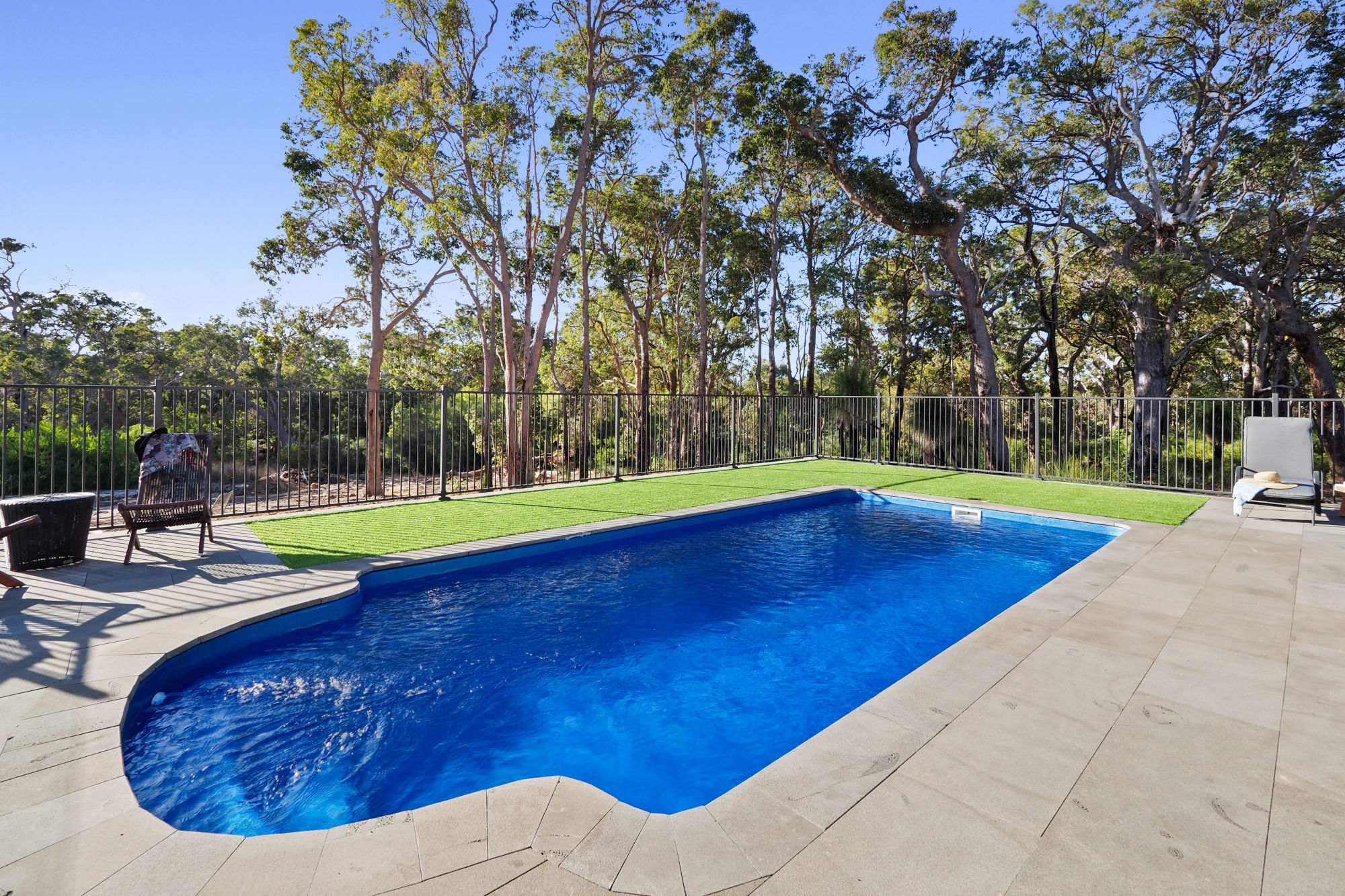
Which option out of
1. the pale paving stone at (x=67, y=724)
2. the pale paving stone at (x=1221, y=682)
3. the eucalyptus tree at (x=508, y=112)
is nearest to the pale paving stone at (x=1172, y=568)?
the pale paving stone at (x=1221, y=682)

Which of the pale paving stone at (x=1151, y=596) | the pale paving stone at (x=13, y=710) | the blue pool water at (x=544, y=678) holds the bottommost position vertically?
the blue pool water at (x=544, y=678)

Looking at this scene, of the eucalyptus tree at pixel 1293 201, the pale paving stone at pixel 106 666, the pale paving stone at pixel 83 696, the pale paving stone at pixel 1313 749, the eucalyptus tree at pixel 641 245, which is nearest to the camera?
the pale paving stone at pixel 1313 749

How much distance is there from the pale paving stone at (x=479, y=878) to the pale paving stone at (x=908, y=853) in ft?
2.08

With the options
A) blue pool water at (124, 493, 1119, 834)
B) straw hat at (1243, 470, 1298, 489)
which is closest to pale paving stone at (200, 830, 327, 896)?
blue pool water at (124, 493, 1119, 834)

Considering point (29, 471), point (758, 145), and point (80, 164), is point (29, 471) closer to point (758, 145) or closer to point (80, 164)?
point (80, 164)

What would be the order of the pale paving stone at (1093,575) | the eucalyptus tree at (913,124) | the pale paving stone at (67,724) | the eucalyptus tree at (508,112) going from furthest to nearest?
the eucalyptus tree at (913,124) < the eucalyptus tree at (508,112) < the pale paving stone at (1093,575) < the pale paving stone at (67,724)

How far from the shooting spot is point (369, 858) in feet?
5.33

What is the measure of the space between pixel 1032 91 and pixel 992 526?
1388 cm

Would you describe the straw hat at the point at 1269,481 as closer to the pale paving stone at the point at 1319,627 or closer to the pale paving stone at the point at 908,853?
the pale paving stone at the point at 1319,627

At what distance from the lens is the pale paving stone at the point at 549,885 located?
1.49m

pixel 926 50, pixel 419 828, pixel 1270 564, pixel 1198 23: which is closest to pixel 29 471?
pixel 419 828

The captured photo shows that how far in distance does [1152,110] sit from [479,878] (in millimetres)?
21244

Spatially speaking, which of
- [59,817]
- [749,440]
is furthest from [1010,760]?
[749,440]

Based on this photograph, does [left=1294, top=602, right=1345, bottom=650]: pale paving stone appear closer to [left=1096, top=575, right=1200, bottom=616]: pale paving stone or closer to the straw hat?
[left=1096, top=575, right=1200, bottom=616]: pale paving stone
